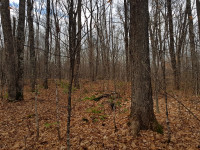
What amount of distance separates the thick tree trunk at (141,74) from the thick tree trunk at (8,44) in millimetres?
6743

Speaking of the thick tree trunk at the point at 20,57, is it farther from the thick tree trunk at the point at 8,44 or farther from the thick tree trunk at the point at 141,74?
the thick tree trunk at the point at 141,74

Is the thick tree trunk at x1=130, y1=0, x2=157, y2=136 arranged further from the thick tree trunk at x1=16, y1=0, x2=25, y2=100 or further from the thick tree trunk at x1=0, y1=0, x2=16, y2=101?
the thick tree trunk at x1=0, y1=0, x2=16, y2=101

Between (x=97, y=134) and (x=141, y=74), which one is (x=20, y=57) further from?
(x=141, y=74)

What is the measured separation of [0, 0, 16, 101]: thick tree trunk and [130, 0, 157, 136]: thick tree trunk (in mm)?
6743

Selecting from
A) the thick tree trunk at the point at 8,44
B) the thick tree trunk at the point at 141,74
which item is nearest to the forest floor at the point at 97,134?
the thick tree trunk at the point at 141,74

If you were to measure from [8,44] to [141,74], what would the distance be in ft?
23.6

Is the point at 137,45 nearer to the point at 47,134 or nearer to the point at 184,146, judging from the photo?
the point at 184,146

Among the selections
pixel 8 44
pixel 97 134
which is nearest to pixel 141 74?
pixel 97 134

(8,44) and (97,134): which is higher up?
(8,44)

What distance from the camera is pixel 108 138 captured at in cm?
335

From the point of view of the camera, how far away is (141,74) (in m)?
3.32

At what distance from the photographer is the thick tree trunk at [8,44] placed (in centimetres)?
670

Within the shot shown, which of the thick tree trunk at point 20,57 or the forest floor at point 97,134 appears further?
the thick tree trunk at point 20,57

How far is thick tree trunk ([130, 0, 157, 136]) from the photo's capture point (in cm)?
331
